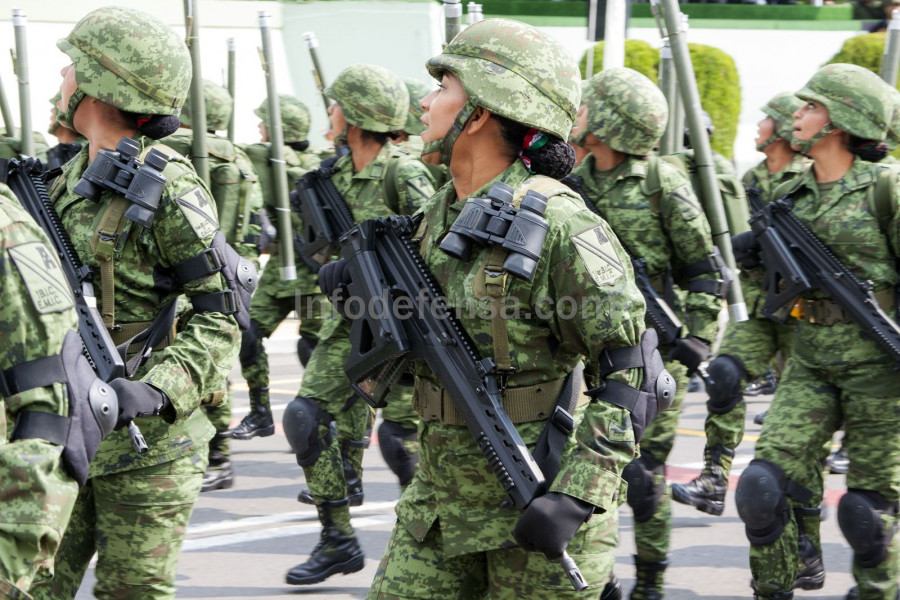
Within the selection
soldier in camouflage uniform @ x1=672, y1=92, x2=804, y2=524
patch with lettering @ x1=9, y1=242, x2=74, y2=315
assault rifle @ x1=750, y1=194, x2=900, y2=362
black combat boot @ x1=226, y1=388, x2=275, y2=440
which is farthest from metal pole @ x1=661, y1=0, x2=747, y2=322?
black combat boot @ x1=226, y1=388, x2=275, y2=440

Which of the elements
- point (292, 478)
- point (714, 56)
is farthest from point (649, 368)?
point (714, 56)

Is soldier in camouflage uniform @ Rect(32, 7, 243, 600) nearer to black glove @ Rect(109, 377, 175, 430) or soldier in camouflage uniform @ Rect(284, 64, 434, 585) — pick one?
black glove @ Rect(109, 377, 175, 430)

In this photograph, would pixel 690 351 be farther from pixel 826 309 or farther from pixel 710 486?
pixel 710 486

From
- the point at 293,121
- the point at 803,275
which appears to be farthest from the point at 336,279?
the point at 293,121

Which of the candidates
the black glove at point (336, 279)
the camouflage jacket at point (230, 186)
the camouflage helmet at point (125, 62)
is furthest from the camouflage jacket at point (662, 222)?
the camouflage jacket at point (230, 186)

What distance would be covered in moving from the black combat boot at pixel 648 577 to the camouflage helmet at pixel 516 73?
2591 millimetres

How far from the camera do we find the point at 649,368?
10.2 feet

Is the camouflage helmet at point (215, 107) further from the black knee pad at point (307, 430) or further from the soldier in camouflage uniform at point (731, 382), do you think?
the soldier in camouflage uniform at point (731, 382)

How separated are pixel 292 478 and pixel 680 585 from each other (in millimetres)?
2823

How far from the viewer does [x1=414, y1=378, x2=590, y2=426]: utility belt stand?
3.14 meters

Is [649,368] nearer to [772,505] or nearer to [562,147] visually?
[562,147]

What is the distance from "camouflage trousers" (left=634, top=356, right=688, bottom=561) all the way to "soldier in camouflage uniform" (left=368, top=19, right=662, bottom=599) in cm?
216

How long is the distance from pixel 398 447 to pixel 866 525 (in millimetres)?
2173

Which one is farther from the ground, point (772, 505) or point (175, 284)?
point (175, 284)
